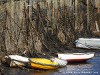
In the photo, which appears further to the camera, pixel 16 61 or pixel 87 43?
pixel 87 43

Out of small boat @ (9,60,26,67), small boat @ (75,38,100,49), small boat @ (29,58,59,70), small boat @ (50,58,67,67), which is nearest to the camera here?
small boat @ (29,58,59,70)

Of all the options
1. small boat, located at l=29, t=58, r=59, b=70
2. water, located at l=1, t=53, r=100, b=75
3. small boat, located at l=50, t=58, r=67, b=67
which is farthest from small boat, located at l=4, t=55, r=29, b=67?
small boat, located at l=50, t=58, r=67, b=67

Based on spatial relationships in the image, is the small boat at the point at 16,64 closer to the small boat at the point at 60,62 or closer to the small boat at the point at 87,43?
the small boat at the point at 60,62

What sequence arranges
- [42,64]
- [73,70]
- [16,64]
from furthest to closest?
1. [73,70]
2. [16,64]
3. [42,64]

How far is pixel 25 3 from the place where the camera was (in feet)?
133

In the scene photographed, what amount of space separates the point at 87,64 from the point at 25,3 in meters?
7.18

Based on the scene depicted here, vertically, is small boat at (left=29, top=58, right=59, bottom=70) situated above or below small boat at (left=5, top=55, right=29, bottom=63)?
below

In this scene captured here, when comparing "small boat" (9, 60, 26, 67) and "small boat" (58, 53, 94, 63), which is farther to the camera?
"small boat" (58, 53, 94, 63)

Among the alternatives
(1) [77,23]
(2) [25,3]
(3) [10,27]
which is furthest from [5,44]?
(1) [77,23]

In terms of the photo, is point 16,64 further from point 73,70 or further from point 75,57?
point 75,57

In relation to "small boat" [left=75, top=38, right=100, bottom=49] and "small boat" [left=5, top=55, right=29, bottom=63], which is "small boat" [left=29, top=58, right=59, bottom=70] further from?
"small boat" [left=75, top=38, right=100, bottom=49]

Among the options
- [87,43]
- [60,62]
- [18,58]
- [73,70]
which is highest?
[18,58]

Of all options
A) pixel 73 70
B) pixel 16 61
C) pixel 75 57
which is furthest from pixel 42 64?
pixel 75 57

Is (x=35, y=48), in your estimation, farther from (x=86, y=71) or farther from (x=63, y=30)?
(x=63, y=30)
